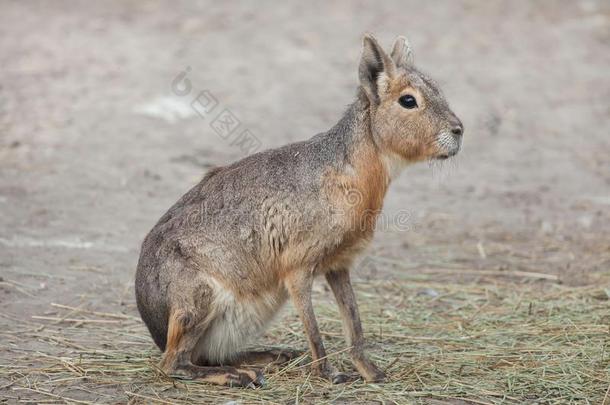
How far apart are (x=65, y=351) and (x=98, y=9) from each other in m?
7.54

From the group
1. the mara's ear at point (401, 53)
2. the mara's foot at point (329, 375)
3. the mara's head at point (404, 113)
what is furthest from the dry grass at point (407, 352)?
Result: the mara's ear at point (401, 53)

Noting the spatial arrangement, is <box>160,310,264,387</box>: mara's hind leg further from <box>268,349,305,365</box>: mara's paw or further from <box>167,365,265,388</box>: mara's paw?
<box>268,349,305,365</box>: mara's paw

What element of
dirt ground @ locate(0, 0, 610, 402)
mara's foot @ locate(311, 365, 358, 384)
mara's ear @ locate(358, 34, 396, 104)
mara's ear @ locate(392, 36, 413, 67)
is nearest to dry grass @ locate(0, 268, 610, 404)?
mara's foot @ locate(311, 365, 358, 384)

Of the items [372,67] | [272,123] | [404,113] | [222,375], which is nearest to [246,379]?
[222,375]

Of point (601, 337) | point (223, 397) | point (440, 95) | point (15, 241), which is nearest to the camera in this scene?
point (223, 397)

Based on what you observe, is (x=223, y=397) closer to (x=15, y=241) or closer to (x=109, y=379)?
(x=109, y=379)

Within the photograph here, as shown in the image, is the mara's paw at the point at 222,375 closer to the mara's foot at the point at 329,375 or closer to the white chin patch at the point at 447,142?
the mara's foot at the point at 329,375

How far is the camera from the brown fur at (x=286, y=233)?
462 cm

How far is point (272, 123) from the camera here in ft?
30.6

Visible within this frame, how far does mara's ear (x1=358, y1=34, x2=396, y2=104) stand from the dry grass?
4.19ft

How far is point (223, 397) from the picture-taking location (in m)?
4.43

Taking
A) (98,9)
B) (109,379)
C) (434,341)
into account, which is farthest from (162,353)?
(98,9)

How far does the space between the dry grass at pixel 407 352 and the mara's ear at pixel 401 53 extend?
1.47 m

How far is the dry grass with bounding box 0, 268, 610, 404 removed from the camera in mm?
4445
